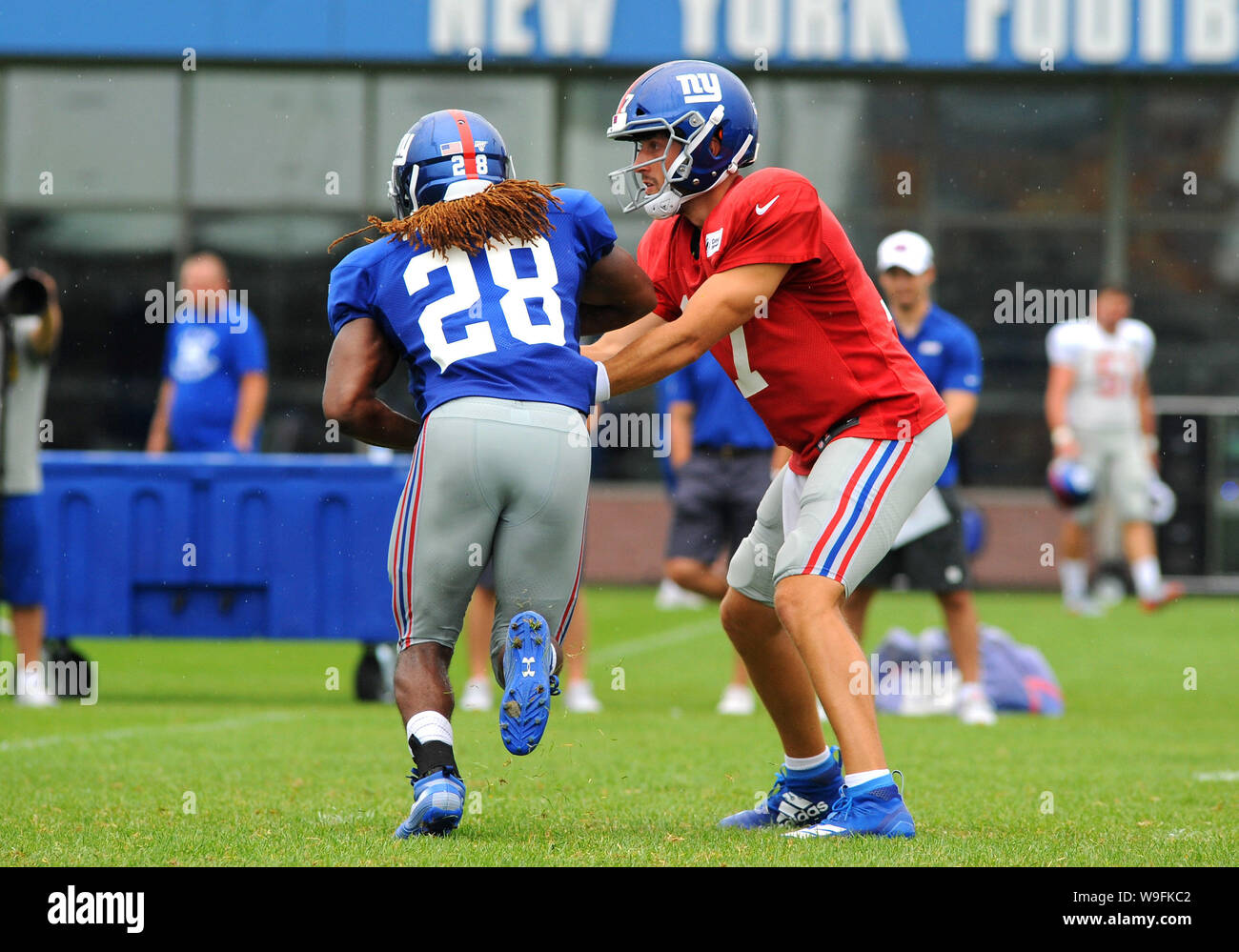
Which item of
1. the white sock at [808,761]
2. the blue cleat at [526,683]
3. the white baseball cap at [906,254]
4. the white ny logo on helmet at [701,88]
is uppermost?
the white ny logo on helmet at [701,88]

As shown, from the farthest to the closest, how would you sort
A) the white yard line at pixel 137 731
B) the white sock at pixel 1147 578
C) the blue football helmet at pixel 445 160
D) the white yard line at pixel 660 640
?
the white sock at pixel 1147 578 → the white yard line at pixel 660 640 → the white yard line at pixel 137 731 → the blue football helmet at pixel 445 160

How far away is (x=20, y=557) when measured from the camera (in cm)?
805

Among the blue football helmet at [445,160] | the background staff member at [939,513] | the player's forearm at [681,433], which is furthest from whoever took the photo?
the player's forearm at [681,433]

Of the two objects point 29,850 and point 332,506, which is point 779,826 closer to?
point 29,850

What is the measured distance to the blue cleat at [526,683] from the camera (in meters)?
4.01

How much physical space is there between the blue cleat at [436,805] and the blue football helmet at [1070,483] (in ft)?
30.1

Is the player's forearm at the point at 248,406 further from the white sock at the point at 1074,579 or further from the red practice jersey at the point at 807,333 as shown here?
the white sock at the point at 1074,579

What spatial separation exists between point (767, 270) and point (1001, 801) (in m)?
1.89

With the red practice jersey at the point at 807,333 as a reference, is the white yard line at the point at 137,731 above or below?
below

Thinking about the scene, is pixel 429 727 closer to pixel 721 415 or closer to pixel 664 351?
pixel 664 351

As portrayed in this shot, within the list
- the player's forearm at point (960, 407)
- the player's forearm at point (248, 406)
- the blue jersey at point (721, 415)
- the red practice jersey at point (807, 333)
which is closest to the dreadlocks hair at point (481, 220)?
the red practice jersey at point (807, 333)

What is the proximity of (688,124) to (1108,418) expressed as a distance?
33.3ft

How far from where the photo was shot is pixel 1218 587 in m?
17.1

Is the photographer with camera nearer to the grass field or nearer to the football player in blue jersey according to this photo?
the grass field
